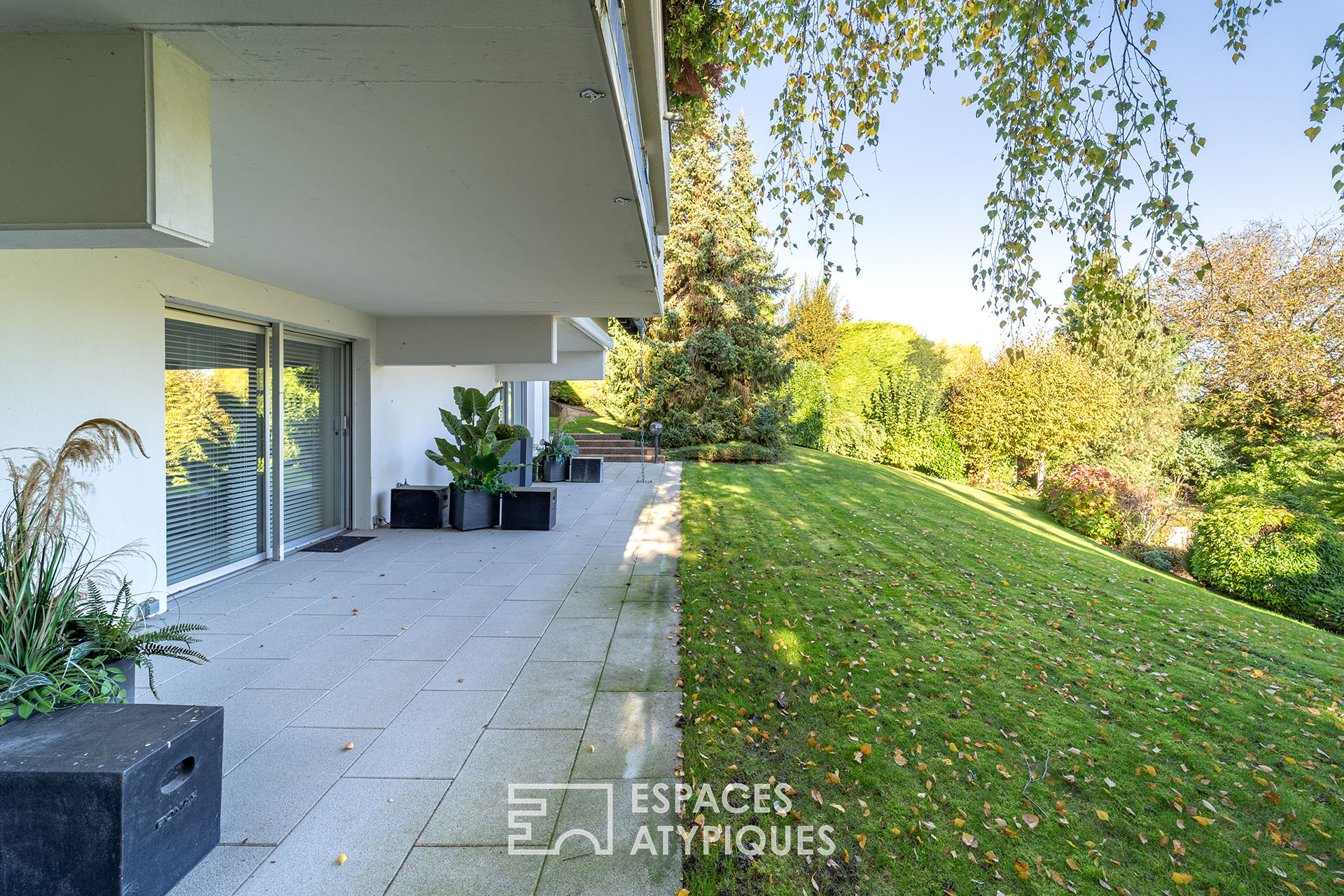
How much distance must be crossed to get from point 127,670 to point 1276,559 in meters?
13.1

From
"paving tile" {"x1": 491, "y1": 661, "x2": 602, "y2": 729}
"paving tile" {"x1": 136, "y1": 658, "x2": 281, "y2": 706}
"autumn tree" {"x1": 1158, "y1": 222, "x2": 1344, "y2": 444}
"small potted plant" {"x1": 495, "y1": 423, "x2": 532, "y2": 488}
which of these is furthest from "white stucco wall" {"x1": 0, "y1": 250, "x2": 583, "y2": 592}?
"autumn tree" {"x1": 1158, "y1": 222, "x2": 1344, "y2": 444}

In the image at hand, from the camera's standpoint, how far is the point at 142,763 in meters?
1.92

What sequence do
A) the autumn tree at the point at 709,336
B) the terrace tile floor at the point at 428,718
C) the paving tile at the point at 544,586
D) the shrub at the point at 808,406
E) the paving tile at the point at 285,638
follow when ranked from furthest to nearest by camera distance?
the shrub at the point at 808,406, the autumn tree at the point at 709,336, the paving tile at the point at 544,586, the paving tile at the point at 285,638, the terrace tile floor at the point at 428,718

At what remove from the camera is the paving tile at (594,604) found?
16.8ft

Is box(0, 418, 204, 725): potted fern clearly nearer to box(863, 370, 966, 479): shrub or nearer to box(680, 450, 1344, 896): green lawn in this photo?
box(680, 450, 1344, 896): green lawn

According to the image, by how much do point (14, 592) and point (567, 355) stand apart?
1139 cm

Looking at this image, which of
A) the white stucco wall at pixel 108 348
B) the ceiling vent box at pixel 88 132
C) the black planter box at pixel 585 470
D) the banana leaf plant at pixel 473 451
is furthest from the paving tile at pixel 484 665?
the black planter box at pixel 585 470

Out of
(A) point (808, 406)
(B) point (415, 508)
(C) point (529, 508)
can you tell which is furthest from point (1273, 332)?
(B) point (415, 508)

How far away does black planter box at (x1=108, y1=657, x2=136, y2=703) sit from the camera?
2.73 metres

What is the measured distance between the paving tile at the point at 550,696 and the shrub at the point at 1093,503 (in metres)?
13.5

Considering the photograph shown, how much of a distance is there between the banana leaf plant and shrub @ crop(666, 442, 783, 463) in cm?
939

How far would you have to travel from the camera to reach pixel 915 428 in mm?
20328

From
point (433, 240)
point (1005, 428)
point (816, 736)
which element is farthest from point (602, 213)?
point (1005, 428)

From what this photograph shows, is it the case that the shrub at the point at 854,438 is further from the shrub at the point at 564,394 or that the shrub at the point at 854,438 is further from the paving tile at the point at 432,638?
the paving tile at the point at 432,638
